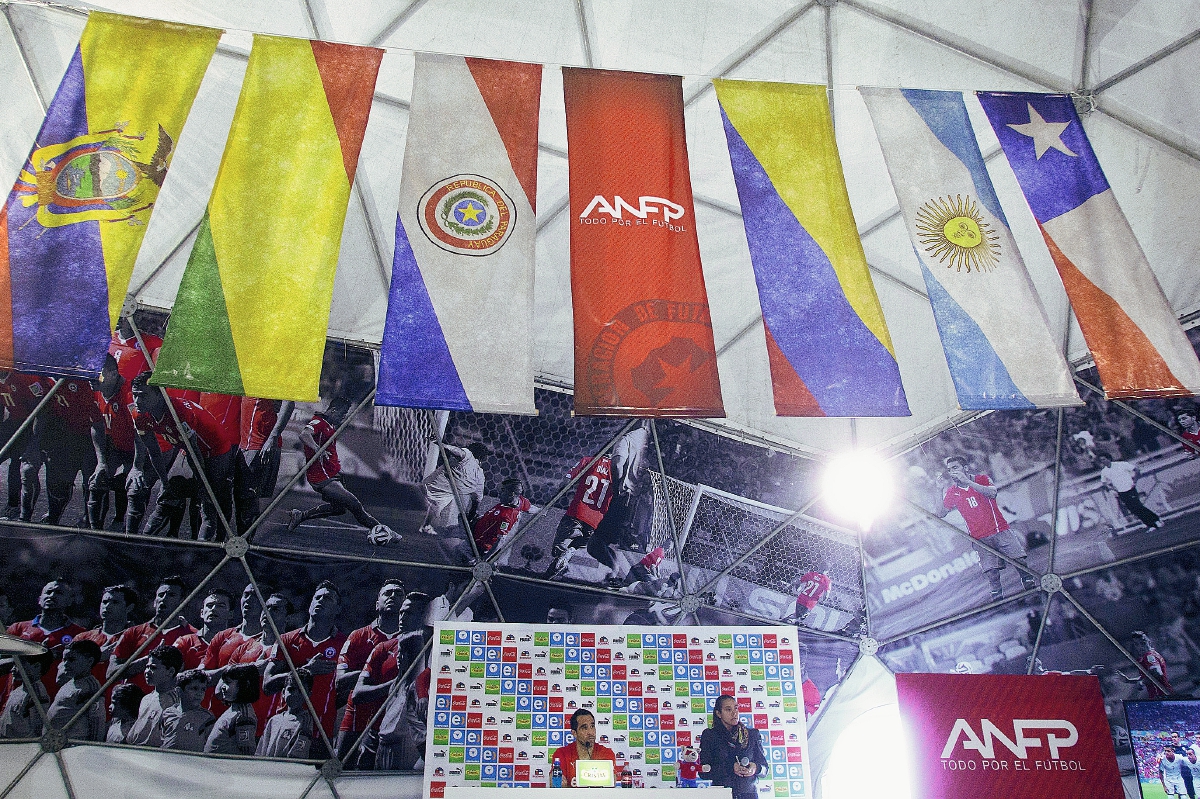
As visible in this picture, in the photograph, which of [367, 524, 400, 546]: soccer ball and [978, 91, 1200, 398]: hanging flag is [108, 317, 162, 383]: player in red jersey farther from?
[978, 91, 1200, 398]: hanging flag

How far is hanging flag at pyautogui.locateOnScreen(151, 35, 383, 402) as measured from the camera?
546cm

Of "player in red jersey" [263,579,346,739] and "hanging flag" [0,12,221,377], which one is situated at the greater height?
"hanging flag" [0,12,221,377]

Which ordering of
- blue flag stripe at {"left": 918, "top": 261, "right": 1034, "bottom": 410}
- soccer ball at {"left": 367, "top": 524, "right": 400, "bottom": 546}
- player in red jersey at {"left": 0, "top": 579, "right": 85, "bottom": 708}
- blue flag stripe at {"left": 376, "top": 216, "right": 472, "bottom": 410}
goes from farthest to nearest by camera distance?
soccer ball at {"left": 367, "top": 524, "right": 400, "bottom": 546} → player in red jersey at {"left": 0, "top": 579, "right": 85, "bottom": 708} → blue flag stripe at {"left": 918, "top": 261, "right": 1034, "bottom": 410} → blue flag stripe at {"left": 376, "top": 216, "right": 472, "bottom": 410}

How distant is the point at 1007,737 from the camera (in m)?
5.12

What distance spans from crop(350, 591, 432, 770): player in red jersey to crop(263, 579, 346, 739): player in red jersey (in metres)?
0.32

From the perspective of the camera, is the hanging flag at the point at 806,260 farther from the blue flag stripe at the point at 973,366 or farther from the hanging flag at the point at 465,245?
the hanging flag at the point at 465,245

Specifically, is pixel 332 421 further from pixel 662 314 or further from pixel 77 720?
pixel 662 314

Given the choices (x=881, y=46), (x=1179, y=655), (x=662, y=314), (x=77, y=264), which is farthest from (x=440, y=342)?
(x=1179, y=655)

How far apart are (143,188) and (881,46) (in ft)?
21.4

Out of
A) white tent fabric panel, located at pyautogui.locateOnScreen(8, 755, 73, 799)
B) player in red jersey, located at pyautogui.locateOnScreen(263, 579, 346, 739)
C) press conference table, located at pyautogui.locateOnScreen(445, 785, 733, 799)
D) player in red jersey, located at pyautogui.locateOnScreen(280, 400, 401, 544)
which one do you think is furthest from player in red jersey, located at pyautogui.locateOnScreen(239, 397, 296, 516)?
press conference table, located at pyautogui.locateOnScreen(445, 785, 733, 799)

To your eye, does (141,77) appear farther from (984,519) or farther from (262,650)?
(984,519)

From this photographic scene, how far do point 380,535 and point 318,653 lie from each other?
4.65ft

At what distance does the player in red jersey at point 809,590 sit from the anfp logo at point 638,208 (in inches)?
235

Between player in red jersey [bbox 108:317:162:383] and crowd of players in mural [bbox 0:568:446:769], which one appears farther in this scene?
player in red jersey [bbox 108:317:162:383]
